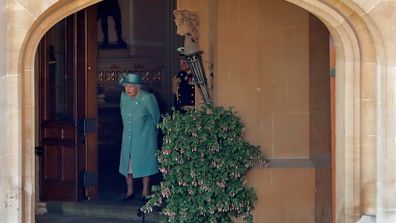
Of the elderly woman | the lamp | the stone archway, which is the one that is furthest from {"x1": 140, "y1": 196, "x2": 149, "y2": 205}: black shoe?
the stone archway

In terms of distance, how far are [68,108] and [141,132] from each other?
984 mm

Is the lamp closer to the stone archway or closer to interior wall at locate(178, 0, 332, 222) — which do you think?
interior wall at locate(178, 0, 332, 222)

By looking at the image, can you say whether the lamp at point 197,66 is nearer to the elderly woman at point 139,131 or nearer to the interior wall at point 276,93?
the interior wall at point 276,93

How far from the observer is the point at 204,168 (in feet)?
34.4

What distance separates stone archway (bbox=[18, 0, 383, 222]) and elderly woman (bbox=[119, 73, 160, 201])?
9.83 feet

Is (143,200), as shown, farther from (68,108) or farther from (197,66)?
(197,66)

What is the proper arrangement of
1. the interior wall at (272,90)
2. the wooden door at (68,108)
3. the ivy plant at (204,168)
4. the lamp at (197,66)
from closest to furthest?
the ivy plant at (204,168), the interior wall at (272,90), the lamp at (197,66), the wooden door at (68,108)

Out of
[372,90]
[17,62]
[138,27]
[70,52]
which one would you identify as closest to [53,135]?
[70,52]

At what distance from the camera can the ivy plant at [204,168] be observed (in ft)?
34.4

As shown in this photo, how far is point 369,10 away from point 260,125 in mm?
2451

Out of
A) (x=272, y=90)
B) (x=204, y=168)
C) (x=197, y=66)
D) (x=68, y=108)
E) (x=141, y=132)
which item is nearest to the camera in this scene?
(x=204, y=168)

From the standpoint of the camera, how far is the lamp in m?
11.3

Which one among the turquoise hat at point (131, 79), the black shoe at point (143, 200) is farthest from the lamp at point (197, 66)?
the black shoe at point (143, 200)

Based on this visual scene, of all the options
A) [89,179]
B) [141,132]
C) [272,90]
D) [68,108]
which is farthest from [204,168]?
[68,108]
